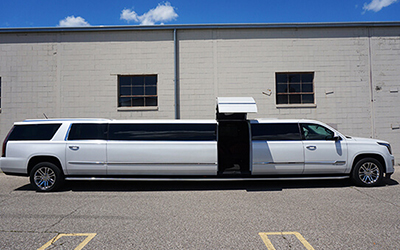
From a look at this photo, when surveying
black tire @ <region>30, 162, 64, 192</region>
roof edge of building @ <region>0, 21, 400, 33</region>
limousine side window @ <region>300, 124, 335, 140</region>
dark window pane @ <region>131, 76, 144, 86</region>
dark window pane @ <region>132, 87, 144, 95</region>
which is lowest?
black tire @ <region>30, 162, 64, 192</region>

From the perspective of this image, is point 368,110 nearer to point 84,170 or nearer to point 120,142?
point 120,142

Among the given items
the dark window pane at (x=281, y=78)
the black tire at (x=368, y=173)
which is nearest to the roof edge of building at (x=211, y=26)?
the dark window pane at (x=281, y=78)

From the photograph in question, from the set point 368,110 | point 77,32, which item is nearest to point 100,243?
point 77,32

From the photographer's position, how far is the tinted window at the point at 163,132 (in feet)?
23.9

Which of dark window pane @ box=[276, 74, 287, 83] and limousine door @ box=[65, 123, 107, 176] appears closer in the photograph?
limousine door @ box=[65, 123, 107, 176]

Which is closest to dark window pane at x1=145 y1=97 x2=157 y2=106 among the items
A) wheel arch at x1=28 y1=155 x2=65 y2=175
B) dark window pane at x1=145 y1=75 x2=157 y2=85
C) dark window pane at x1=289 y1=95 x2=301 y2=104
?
dark window pane at x1=145 y1=75 x2=157 y2=85

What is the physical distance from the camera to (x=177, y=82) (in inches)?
443

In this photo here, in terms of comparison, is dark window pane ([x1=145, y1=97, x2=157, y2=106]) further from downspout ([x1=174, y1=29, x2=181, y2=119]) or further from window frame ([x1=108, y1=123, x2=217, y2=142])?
window frame ([x1=108, y1=123, x2=217, y2=142])

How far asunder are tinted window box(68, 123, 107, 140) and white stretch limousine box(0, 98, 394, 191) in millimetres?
25

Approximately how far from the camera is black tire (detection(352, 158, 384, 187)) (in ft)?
23.9

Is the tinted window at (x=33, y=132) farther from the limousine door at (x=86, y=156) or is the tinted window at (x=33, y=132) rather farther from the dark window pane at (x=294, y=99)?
the dark window pane at (x=294, y=99)

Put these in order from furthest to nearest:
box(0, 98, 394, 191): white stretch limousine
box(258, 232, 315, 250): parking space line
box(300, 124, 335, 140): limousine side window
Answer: box(300, 124, 335, 140): limousine side window
box(0, 98, 394, 191): white stretch limousine
box(258, 232, 315, 250): parking space line

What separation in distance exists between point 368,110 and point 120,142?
9676mm

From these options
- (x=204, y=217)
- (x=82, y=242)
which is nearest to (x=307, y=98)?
(x=204, y=217)
